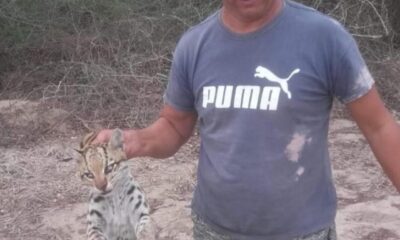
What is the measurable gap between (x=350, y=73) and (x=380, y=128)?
0.20 metres

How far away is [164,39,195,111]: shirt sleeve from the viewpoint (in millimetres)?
2352

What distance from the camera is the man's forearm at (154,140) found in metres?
2.49

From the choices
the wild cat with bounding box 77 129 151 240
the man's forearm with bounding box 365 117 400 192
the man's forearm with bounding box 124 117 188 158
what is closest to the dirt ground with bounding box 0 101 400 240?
the wild cat with bounding box 77 129 151 240

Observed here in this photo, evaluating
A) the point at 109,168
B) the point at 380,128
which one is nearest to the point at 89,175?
the point at 109,168

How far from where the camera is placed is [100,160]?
2.86 m

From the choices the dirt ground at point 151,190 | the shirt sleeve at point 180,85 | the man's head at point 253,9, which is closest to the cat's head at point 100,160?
the shirt sleeve at point 180,85

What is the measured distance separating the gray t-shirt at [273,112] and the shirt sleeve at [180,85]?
0.04m

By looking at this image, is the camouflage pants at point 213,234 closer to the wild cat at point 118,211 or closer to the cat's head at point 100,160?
the cat's head at point 100,160

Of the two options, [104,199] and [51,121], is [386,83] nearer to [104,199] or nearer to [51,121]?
[51,121]

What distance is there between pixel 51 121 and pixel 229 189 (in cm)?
504

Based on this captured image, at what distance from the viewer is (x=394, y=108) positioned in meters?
7.62

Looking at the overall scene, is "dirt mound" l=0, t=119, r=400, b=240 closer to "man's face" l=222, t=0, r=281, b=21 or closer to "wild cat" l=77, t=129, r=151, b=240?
"wild cat" l=77, t=129, r=151, b=240

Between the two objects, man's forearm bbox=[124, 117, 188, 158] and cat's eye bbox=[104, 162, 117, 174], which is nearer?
man's forearm bbox=[124, 117, 188, 158]

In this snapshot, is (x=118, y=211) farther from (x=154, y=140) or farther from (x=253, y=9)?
(x=253, y=9)
